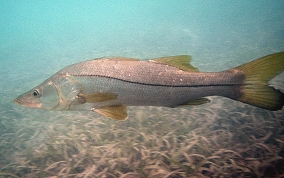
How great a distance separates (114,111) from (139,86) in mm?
497

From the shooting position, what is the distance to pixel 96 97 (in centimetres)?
250

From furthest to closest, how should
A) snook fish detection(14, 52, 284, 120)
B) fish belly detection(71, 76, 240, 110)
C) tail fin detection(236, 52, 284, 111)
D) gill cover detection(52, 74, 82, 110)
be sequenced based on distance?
gill cover detection(52, 74, 82, 110), fish belly detection(71, 76, 240, 110), snook fish detection(14, 52, 284, 120), tail fin detection(236, 52, 284, 111)

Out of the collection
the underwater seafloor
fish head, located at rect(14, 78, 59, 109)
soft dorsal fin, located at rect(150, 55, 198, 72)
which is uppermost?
soft dorsal fin, located at rect(150, 55, 198, 72)

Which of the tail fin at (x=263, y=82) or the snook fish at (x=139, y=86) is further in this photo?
the snook fish at (x=139, y=86)

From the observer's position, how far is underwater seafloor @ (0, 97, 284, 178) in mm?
3209

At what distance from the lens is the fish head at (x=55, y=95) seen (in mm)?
2570

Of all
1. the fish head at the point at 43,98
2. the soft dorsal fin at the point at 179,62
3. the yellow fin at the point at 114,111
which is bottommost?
the yellow fin at the point at 114,111

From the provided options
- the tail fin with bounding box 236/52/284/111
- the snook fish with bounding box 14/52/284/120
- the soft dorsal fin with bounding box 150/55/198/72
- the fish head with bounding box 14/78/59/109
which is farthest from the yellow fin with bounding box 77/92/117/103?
the tail fin with bounding box 236/52/284/111

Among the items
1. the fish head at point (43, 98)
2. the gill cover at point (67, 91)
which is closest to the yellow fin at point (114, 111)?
the gill cover at point (67, 91)

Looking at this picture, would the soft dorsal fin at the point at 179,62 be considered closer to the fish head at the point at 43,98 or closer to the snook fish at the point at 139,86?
the snook fish at the point at 139,86

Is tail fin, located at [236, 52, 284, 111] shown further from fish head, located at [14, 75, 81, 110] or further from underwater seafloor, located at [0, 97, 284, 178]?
fish head, located at [14, 75, 81, 110]

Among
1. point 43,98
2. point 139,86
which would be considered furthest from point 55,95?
point 139,86

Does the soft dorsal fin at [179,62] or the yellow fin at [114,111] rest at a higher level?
the soft dorsal fin at [179,62]

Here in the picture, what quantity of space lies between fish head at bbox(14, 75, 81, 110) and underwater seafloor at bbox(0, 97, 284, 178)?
1.54 meters
